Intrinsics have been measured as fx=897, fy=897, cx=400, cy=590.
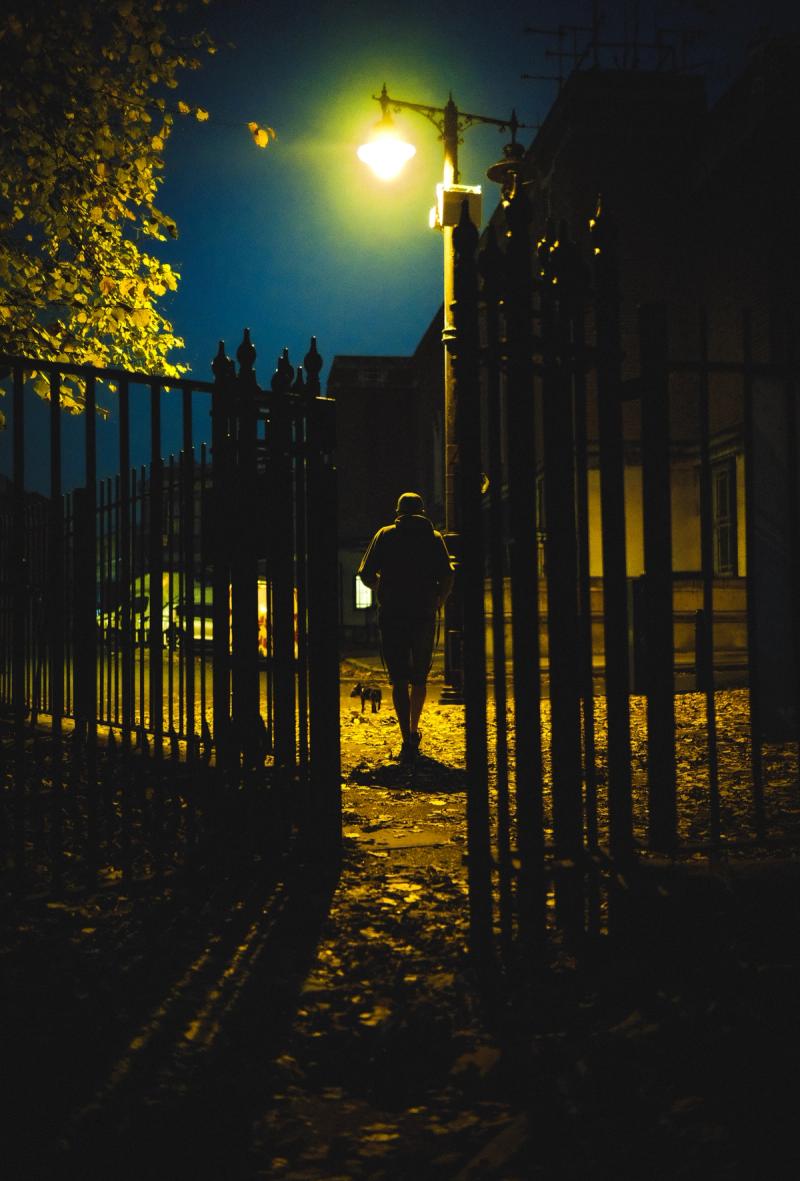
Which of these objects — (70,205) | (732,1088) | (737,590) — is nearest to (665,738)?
(732,1088)

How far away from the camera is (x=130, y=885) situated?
4434mm

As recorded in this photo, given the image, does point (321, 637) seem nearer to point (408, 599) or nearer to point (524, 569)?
point (524, 569)

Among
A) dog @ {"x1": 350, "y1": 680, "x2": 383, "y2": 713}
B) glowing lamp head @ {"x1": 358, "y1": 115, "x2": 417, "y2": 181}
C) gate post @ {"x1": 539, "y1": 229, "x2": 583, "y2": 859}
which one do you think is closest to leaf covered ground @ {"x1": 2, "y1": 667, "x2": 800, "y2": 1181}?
gate post @ {"x1": 539, "y1": 229, "x2": 583, "y2": 859}

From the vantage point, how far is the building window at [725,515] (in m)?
18.2

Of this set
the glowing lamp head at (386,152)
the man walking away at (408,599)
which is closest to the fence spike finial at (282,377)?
the man walking away at (408,599)

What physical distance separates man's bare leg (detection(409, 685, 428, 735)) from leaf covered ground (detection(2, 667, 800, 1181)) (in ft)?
10.8

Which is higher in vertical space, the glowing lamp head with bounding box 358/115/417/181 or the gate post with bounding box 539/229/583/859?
the glowing lamp head with bounding box 358/115/417/181

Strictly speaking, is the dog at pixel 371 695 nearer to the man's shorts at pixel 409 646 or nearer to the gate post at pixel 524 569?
the man's shorts at pixel 409 646

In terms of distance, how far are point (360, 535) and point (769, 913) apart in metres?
41.7

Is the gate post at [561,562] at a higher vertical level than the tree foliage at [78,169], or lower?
lower

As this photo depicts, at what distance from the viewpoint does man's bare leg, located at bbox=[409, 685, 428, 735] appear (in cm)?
765

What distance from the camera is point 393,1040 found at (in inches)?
117

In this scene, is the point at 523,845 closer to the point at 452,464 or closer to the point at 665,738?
the point at 665,738

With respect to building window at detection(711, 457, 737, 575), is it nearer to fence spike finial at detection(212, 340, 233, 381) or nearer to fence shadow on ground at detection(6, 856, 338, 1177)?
fence spike finial at detection(212, 340, 233, 381)
